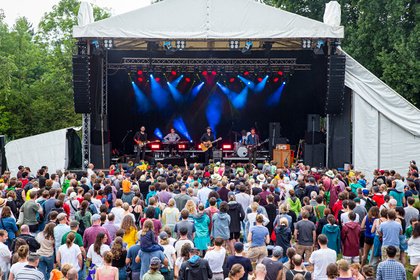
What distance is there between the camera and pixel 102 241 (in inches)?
375

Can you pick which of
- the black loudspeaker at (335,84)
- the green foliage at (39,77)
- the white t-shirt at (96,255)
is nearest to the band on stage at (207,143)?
the black loudspeaker at (335,84)

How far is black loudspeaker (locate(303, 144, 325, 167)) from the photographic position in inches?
957

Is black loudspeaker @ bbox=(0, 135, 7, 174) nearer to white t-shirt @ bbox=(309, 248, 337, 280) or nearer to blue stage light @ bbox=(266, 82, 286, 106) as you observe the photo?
blue stage light @ bbox=(266, 82, 286, 106)

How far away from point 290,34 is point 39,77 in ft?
97.8

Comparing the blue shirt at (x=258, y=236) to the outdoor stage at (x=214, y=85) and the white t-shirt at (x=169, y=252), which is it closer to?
the white t-shirt at (x=169, y=252)

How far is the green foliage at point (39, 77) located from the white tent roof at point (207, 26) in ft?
44.8

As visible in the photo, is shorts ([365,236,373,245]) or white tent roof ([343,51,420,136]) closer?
shorts ([365,236,373,245])

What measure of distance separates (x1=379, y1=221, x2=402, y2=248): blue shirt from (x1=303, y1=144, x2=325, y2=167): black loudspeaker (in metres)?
13.5

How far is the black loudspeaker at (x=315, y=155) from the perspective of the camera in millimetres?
24312

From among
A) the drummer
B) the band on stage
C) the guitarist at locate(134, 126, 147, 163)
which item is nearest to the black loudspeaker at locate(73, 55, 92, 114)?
the guitarist at locate(134, 126, 147, 163)

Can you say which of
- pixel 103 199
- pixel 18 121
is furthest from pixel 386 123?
pixel 18 121

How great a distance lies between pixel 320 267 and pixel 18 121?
92.2ft

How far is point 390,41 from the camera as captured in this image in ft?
95.7

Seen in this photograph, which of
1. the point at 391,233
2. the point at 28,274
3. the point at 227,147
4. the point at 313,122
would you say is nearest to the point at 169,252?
the point at 28,274
